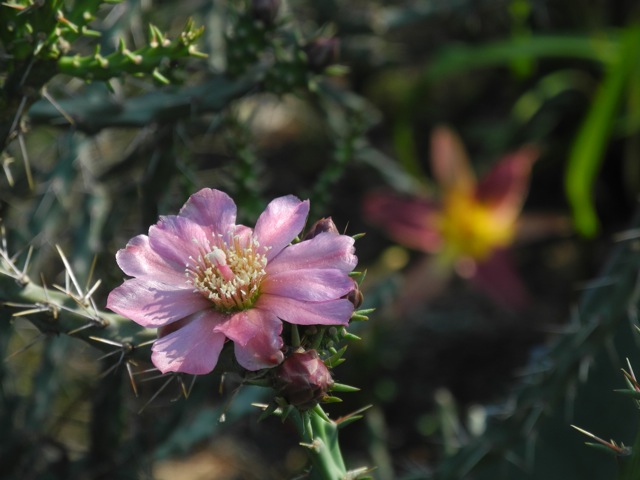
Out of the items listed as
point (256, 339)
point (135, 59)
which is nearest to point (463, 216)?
point (135, 59)

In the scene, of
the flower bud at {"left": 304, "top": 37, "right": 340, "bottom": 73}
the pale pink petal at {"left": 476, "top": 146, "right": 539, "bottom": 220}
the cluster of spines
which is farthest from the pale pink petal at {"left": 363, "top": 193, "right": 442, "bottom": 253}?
the cluster of spines

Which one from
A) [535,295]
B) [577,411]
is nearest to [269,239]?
[577,411]

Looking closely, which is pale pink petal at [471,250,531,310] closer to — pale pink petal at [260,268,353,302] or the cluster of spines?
the cluster of spines

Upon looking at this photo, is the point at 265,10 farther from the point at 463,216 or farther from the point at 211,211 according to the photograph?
the point at 463,216

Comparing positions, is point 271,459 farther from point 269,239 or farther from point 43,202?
point 269,239

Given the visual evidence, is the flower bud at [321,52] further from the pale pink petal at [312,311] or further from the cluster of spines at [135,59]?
the pale pink petal at [312,311]

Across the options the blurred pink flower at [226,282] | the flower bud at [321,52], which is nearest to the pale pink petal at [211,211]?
the blurred pink flower at [226,282]
